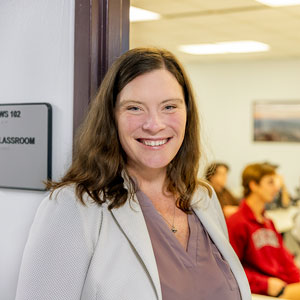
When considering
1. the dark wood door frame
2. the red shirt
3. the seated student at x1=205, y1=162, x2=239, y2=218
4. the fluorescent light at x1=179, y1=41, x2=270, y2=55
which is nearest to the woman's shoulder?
the dark wood door frame

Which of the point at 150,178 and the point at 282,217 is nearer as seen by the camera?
the point at 150,178

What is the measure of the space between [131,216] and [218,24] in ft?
12.2

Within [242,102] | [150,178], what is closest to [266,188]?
[150,178]

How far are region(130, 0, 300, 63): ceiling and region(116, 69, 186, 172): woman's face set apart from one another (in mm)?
2432

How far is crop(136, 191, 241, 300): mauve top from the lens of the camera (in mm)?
1307

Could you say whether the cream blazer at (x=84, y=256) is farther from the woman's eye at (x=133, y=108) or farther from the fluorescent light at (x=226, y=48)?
the fluorescent light at (x=226, y=48)

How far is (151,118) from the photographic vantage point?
1.32 metres

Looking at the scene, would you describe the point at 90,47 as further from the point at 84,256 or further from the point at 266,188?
the point at 266,188

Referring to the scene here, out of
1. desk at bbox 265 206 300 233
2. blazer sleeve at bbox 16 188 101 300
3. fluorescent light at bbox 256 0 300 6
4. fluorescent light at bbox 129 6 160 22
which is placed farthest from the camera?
desk at bbox 265 206 300 233

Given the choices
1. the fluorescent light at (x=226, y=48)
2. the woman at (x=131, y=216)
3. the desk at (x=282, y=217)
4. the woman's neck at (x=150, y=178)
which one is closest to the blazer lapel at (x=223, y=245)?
the woman at (x=131, y=216)

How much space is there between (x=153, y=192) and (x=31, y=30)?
0.59m

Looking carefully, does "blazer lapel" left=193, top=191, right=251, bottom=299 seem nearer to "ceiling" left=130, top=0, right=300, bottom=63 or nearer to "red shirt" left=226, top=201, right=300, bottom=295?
"red shirt" left=226, top=201, right=300, bottom=295

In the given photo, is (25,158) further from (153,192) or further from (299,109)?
(299,109)

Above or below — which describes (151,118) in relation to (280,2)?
below
